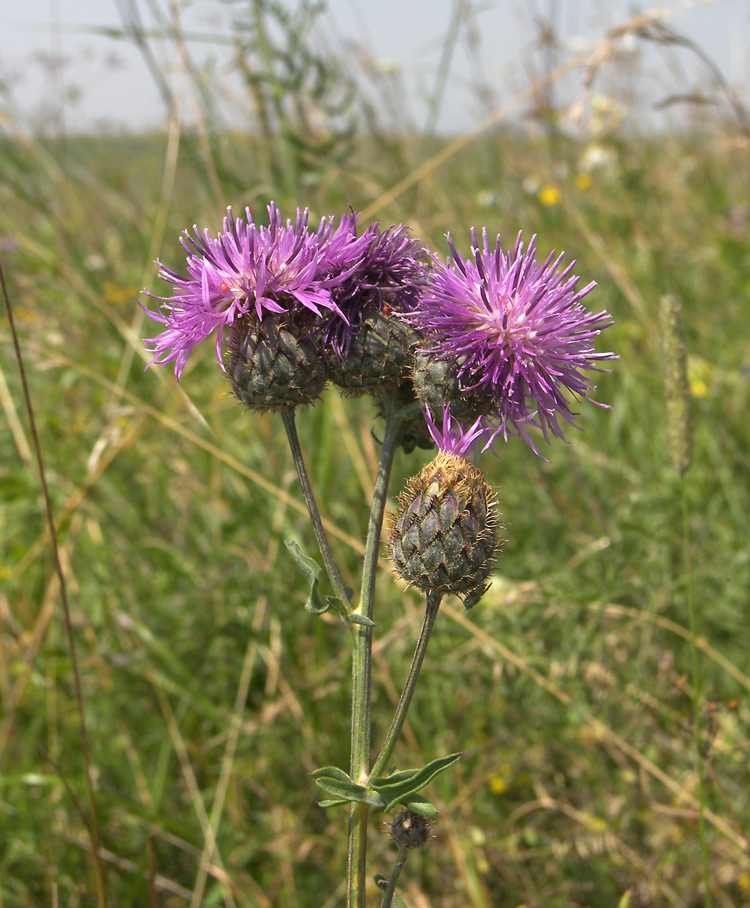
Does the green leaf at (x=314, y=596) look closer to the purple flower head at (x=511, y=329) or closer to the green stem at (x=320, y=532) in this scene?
the green stem at (x=320, y=532)

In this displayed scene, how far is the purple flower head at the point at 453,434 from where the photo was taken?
1.65m

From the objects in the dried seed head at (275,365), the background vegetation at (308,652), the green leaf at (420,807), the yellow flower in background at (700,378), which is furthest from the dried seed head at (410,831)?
the yellow flower in background at (700,378)

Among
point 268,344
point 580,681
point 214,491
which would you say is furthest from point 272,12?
point 580,681

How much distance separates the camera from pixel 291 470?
3.26m

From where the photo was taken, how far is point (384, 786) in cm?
145

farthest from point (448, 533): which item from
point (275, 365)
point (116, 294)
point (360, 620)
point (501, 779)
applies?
point (116, 294)

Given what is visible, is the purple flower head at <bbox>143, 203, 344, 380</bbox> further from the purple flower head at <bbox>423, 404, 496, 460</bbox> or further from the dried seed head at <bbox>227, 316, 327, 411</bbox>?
the purple flower head at <bbox>423, 404, 496, 460</bbox>

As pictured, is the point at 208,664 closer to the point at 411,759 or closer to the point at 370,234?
the point at 411,759

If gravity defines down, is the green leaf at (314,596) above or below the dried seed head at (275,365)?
below

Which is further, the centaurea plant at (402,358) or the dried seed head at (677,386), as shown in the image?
the dried seed head at (677,386)

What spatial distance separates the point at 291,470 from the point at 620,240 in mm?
3559

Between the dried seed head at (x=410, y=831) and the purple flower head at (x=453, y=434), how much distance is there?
0.76 meters

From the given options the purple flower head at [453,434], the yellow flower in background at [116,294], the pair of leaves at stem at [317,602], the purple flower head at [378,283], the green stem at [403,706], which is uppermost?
the yellow flower in background at [116,294]

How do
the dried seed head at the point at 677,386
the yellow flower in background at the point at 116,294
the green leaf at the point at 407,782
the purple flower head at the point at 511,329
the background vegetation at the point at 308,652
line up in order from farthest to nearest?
the yellow flower in background at the point at 116,294
the background vegetation at the point at 308,652
the dried seed head at the point at 677,386
the purple flower head at the point at 511,329
the green leaf at the point at 407,782
